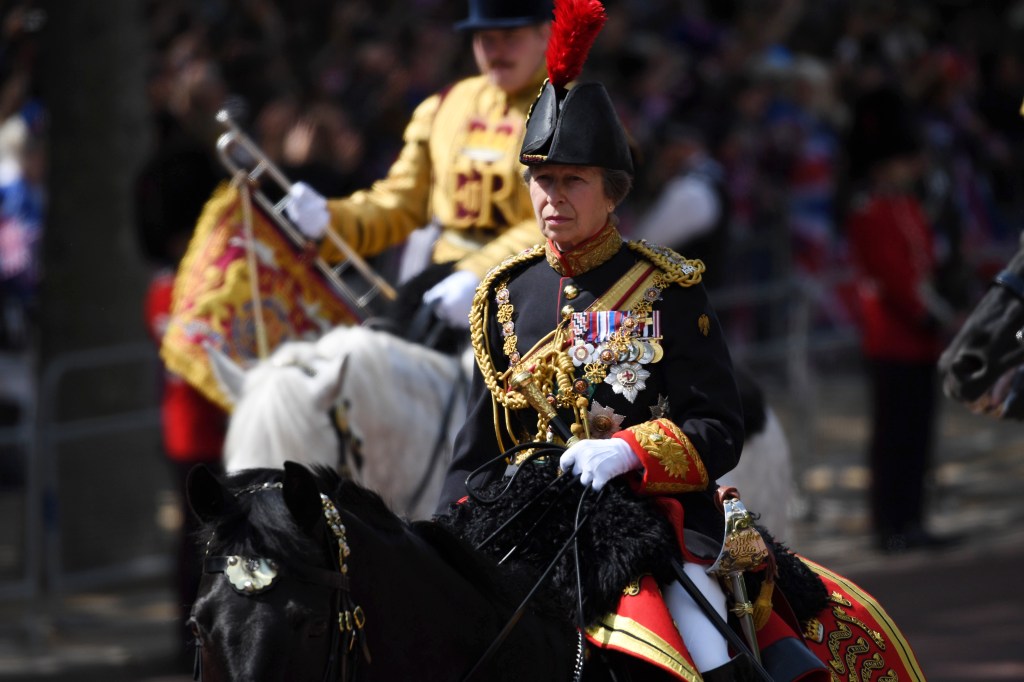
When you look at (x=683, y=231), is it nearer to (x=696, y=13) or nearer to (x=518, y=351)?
(x=518, y=351)

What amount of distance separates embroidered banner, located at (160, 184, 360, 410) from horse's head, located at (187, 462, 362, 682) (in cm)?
346

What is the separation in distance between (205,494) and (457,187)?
3.27 metres

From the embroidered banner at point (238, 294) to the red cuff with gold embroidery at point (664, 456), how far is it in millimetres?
3057

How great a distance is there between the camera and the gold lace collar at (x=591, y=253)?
3865 millimetres

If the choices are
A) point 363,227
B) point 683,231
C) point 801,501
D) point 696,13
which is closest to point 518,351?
point 363,227

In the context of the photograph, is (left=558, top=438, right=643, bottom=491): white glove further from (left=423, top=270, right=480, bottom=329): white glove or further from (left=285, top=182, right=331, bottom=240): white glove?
(left=285, top=182, right=331, bottom=240): white glove

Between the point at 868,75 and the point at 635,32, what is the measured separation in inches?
87.5

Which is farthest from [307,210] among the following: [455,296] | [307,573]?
[307,573]

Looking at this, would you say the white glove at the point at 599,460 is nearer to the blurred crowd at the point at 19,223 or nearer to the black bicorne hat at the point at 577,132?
the black bicorne hat at the point at 577,132

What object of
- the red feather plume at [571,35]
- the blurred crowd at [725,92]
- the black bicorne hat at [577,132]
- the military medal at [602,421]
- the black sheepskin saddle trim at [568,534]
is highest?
the red feather plume at [571,35]

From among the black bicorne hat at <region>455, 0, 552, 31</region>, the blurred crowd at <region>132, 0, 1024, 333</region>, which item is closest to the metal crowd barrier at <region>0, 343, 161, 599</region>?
the blurred crowd at <region>132, 0, 1024, 333</region>

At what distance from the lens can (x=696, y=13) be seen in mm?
16656

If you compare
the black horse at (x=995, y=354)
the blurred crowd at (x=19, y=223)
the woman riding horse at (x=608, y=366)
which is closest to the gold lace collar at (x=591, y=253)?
the woman riding horse at (x=608, y=366)

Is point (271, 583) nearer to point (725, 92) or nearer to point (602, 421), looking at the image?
point (602, 421)
